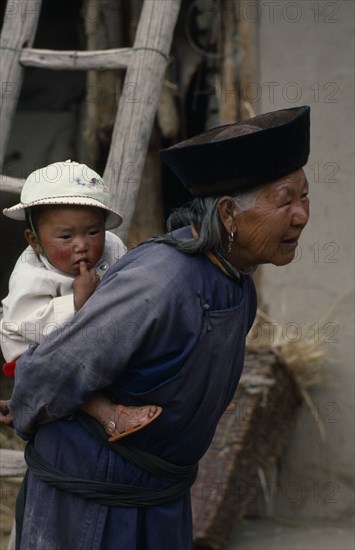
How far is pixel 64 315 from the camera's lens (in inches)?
119

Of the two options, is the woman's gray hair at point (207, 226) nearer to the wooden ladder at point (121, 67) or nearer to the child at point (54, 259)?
the child at point (54, 259)

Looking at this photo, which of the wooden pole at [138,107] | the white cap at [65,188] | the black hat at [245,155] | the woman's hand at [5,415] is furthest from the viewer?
the wooden pole at [138,107]

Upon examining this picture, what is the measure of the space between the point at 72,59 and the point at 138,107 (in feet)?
1.39

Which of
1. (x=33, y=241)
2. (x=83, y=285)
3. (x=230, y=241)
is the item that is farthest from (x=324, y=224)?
(x=230, y=241)

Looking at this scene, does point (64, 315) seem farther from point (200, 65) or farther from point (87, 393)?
point (200, 65)

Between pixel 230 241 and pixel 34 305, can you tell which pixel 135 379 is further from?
pixel 34 305

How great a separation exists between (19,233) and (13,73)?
69 cm

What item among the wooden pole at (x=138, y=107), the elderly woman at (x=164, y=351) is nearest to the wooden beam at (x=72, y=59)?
the wooden pole at (x=138, y=107)

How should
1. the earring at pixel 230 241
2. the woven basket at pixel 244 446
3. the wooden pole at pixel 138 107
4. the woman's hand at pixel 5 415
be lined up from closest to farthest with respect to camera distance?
the earring at pixel 230 241, the woman's hand at pixel 5 415, the wooden pole at pixel 138 107, the woven basket at pixel 244 446

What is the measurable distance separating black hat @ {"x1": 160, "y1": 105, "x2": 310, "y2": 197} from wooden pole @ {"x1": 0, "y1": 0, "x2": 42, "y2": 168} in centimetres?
176

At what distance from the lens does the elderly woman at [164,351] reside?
2.63m

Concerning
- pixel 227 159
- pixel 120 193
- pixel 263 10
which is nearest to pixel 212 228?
pixel 227 159

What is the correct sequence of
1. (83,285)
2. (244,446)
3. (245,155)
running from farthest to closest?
(244,446) → (83,285) → (245,155)

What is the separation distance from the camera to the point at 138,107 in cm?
414
